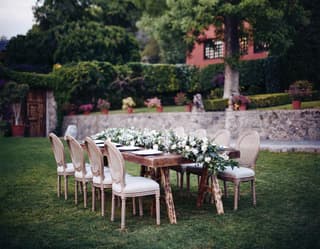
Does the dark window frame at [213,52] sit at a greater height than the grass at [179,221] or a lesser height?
greater

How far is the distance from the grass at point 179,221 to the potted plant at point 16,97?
357 inches

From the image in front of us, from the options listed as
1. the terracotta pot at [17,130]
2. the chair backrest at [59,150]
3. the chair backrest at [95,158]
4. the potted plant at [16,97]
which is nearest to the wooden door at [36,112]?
the potted plant at [16,97]

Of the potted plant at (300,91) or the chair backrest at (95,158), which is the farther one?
the potted plant at (300,91)

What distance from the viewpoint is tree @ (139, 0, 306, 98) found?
13.6 m

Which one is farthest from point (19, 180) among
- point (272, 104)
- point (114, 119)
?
point (272, 104)

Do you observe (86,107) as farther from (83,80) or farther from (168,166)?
(168,166)

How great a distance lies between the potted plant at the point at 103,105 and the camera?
56.0 ft

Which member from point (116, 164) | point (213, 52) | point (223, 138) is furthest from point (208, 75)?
point (116, 164)

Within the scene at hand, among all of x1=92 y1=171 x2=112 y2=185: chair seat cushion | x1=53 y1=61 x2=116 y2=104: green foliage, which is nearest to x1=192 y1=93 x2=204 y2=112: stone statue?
x1=53 y1=61 x2=116 y2=104: green foliage

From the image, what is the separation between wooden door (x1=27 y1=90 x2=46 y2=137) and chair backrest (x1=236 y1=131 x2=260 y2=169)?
45.0 feet

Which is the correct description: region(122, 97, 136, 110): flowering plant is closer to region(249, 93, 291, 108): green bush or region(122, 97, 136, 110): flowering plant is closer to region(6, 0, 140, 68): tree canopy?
region(6, 0, 140, 68): tree canopy

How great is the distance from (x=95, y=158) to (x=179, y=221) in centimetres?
138

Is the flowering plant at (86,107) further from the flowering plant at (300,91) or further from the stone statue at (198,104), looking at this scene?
the flowering plant at (300,91)

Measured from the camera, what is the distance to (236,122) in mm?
13086
